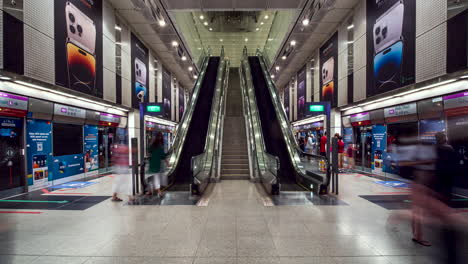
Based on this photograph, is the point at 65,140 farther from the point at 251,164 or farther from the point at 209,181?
the point at 251,164

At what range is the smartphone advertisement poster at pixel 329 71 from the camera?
484 inches

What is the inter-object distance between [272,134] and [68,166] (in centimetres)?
804

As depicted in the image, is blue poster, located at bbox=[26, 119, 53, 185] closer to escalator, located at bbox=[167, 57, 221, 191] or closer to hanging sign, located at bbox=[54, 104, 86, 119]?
hanging sign, located at bbox=[54, 104, 86, 119]

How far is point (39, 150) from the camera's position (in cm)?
762

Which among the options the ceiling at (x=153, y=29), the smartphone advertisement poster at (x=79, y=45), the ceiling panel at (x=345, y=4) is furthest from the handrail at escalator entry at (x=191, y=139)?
the ceiling panel at (x=345, y=4)

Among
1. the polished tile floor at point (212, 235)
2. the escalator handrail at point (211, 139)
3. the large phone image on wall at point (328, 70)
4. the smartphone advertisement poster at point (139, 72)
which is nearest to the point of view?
the polished tile floor at point (212, 235)

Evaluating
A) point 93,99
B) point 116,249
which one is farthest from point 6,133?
point 116,249

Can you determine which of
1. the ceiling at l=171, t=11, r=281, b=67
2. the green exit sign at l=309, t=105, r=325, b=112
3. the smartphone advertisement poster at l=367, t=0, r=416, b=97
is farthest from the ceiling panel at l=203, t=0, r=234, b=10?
the ceiling at l=171, t=11, r=281, b=67

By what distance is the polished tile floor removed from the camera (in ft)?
10.5

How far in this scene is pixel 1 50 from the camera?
17.9ft

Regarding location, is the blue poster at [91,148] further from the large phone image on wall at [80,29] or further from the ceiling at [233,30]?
the ceiling at [233,30]

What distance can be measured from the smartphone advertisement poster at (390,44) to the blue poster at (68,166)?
37.8 feet

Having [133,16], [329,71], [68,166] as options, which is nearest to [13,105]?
[68,166]

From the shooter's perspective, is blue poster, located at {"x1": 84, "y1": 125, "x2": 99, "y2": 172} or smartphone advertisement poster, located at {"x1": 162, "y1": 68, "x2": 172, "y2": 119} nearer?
blue poster, located at {"x1": 84, "y1": 125, "x2": 99, "y2": 172}
